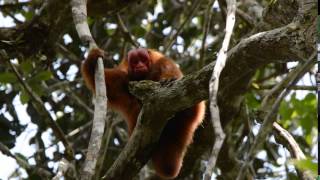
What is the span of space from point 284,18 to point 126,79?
1429 millimetres

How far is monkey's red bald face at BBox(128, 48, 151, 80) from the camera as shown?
4750mm

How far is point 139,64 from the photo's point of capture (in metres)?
4.75

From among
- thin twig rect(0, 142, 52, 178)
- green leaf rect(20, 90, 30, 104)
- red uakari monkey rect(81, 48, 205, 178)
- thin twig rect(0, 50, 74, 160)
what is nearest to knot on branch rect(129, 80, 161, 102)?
red uakari monkey rect(81, 48, 205, 178)

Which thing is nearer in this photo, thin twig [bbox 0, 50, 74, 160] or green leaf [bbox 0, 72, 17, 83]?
thin twig [bbox 0, 50, 74, 160]

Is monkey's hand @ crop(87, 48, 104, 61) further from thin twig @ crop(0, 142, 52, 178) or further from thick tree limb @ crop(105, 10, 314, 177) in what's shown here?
thin twig @ crop(0, 142, 52, 178)

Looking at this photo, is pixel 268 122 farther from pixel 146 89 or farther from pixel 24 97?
pixel 24 97

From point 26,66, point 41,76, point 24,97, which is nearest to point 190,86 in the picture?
point 41,76

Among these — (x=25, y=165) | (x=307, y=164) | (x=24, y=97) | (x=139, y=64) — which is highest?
(x=307, y=164)

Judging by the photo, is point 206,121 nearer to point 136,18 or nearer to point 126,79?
point 126,79

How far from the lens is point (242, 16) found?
16.1 feet

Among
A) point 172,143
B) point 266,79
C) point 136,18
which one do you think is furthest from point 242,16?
point 136,18

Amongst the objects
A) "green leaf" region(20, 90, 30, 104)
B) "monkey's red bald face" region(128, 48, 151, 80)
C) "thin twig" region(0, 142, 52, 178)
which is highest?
"monkey's red bald face" region(128, 48, 151, 80)

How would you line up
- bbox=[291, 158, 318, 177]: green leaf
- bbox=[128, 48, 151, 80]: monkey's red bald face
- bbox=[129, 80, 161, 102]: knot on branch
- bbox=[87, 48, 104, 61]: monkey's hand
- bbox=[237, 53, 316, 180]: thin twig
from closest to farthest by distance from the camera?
bbox=[291, 158, 318, 177]: green leaf, bbox=[237, 53, 316, 180]: thin twig, bbox=[129, 80, 161, 102]: knot on branch, bbox=[87, 48, 104, 61]: monkey's hand, bbox=[128, 48, 151, 80]: monkey's red bald face

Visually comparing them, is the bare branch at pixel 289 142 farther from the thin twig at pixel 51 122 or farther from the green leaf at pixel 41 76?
the green leaf at pixel 41 76
